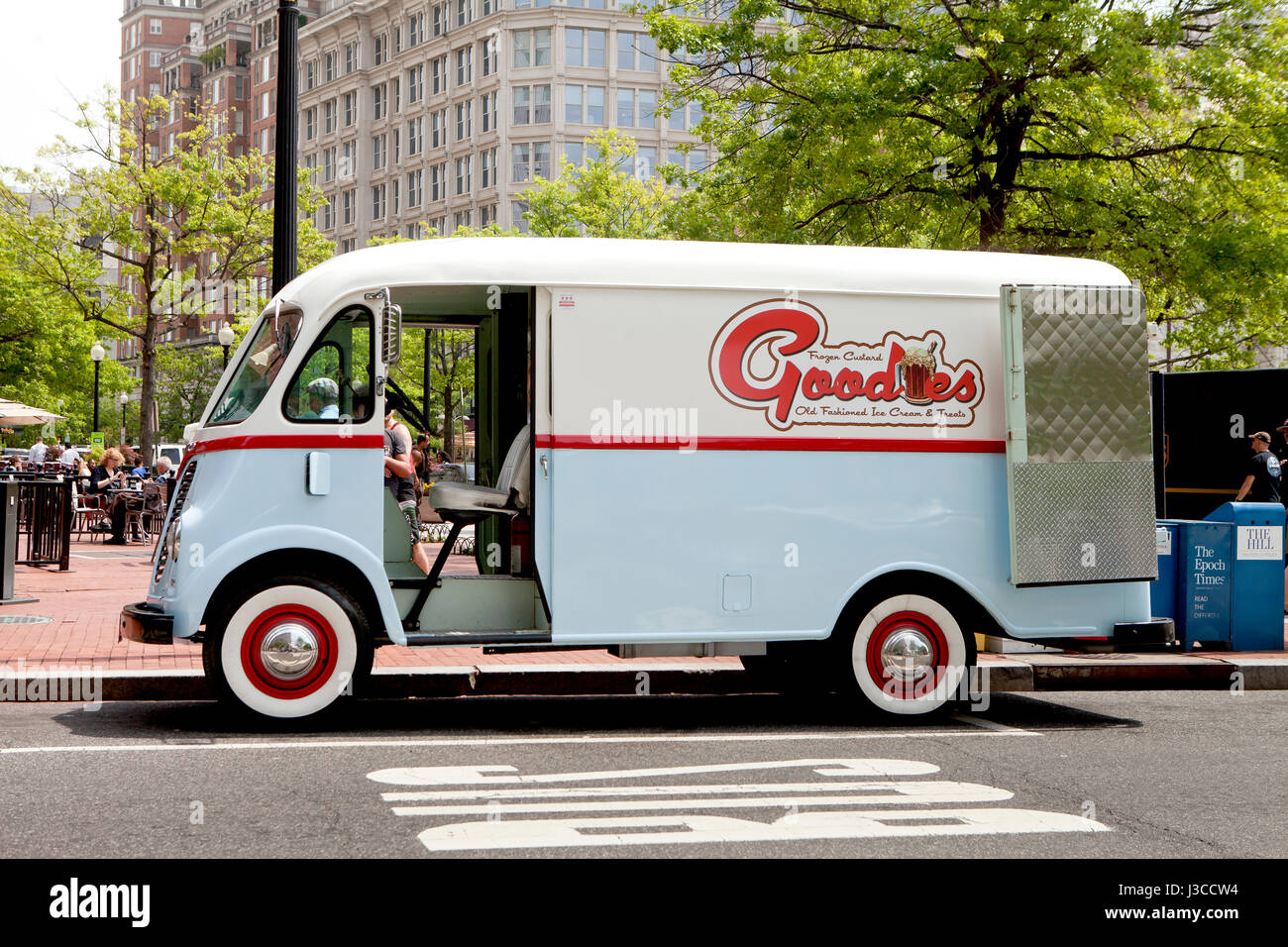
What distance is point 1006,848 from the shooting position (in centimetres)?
545

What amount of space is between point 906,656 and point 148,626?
170 inches

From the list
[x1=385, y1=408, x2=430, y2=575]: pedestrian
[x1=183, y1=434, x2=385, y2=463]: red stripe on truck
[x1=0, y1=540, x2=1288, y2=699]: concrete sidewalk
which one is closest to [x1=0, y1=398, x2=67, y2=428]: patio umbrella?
[x1=0, y1=540, x2=1288, y2=699]: concrete sidewalk

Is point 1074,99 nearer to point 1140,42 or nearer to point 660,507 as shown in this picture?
point 1140,42

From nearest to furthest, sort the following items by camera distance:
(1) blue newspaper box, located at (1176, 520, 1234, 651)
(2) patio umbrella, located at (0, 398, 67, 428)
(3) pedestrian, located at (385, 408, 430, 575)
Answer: (3) pedestrian, located at (385, 408, 430, 575)
(1) blue newspaper box, located at (1176, 520, 1234, 651)
(2) patio umbrella, located at (0, 398, 67, 428)

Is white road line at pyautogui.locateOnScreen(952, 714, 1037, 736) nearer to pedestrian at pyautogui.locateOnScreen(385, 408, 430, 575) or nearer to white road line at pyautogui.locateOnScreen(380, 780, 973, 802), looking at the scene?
white road line at pyautogui.locateOnScreen(380, 780, 973, 802)

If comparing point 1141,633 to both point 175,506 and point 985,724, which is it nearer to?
point 985,724

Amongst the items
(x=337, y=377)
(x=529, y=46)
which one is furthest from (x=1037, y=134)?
(x=529, y=46)

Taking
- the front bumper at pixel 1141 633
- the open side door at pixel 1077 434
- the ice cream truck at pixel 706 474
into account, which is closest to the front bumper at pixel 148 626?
the ice cream truck at pixel 706 474

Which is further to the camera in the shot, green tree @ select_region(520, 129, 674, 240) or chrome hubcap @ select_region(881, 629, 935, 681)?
green tree @ select_region(520, 129, 674, 240)

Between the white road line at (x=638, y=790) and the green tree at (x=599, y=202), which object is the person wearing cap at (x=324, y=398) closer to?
the white road line at (x=638, y=790)

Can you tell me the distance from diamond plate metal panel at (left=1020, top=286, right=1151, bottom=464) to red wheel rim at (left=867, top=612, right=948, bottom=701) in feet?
3.90

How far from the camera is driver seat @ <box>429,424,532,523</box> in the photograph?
852 centimetres

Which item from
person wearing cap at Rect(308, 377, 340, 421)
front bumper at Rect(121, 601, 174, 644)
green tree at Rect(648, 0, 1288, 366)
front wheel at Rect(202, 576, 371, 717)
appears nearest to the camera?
front bumper at Rect(121, 601, 174, 644)
